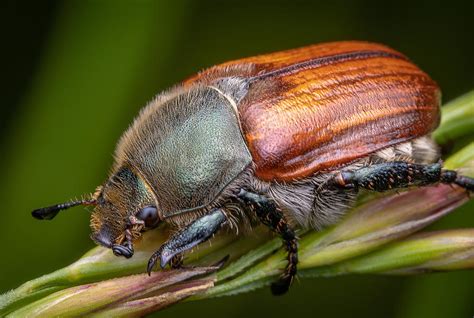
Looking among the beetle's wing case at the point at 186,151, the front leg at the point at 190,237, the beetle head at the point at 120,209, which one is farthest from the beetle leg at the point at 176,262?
the beetle's wing case at the point at 186,151

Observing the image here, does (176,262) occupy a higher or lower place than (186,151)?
lower

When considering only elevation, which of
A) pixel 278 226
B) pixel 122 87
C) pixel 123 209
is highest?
pixel 122 87

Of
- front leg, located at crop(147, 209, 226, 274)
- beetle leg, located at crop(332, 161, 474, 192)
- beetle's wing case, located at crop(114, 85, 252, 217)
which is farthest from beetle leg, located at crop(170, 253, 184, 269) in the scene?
beetle leg, located at crop(332, 161, 474, 192)

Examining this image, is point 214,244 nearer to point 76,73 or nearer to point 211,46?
point 76,73

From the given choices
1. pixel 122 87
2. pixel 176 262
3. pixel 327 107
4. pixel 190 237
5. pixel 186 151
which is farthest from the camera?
pixel 122 87

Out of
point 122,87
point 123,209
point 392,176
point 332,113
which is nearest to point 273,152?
point 332,113

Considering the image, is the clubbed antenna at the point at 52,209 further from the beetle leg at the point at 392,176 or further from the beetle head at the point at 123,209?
the beetle leg at the point at 392,176

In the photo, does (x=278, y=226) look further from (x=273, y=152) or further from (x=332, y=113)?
(x=332, y=113)

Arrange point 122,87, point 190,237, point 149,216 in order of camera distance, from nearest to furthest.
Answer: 1. point 190,237
2. point 149,216
3. point 122,87
